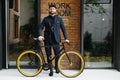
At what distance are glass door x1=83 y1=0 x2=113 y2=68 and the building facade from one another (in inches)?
1.7

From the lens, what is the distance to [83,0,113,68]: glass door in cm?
1075

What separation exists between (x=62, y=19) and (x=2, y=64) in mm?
2128

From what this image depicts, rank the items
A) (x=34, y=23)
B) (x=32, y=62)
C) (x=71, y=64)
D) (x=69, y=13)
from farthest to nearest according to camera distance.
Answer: (x=34, y=23)
(x=69, y=13)
(x=32, y=62)
(x=71, y=64)

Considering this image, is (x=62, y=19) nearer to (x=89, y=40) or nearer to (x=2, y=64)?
(x=89, y=40)

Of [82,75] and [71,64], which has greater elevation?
[71,64]

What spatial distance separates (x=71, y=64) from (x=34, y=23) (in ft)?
6.14

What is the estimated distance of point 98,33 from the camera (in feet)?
35.4

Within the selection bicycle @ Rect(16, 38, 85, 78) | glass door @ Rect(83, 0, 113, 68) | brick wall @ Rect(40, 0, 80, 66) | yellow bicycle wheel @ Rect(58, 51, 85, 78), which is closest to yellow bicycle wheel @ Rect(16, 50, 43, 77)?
bicycle @ Rect(16, 38, 85, 78)

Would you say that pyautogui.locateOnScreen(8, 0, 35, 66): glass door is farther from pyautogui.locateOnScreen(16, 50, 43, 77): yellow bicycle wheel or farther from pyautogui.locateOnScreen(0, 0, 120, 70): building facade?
pyautogui.locateOnScreen(16, 50, 43, 77): yellow bicycle wheel

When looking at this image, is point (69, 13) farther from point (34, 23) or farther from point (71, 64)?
point (71, 64)

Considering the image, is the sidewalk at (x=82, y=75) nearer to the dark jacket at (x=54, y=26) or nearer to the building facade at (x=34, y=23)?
the building facade at (x=34, y=23)

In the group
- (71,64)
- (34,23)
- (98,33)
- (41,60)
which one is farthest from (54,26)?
(98,33)

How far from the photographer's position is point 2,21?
34.9 feet

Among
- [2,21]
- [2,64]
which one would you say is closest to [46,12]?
[2,21]
